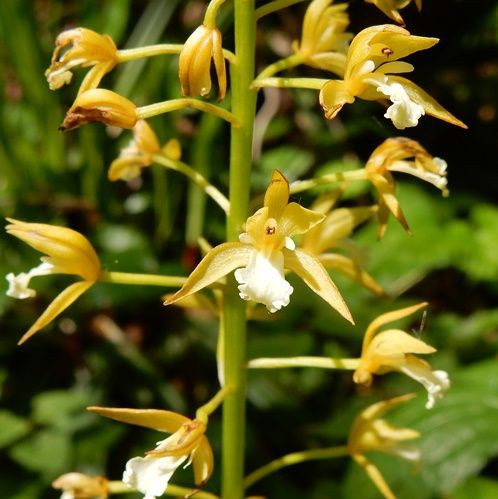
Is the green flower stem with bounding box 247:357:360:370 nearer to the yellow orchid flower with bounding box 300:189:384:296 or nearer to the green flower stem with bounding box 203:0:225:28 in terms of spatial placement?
the yellow orchid flower with bounding box 300:189:384:296

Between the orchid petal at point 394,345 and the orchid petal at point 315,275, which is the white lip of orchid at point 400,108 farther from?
the orchid petal at point 394,345

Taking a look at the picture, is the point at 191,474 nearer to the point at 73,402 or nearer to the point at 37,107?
the point at 73,402

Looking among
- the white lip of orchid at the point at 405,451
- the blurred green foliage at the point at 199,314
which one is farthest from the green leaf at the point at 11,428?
the white lip of orchid at the point at 405,451

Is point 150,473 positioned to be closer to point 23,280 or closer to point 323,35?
point 23,280

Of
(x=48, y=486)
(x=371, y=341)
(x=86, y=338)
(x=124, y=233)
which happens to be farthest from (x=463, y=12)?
(x=48, y=486)

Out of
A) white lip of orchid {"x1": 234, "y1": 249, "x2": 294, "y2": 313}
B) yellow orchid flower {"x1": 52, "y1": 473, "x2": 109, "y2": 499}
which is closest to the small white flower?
white lip of orchid {"x1": 234, "y1": 249, "x2": 294, "y2": 313}
